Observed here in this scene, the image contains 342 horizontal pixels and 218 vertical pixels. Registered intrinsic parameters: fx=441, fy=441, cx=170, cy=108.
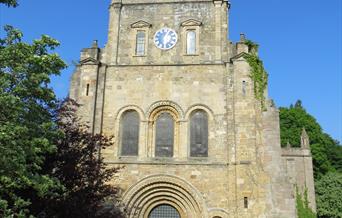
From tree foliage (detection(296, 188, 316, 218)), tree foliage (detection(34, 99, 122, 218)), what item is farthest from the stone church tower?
tree foliage (detection(296, 188, 316, 218))

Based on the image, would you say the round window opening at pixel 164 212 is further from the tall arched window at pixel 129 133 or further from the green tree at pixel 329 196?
the green tree at pixel 329 196

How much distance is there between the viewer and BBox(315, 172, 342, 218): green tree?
1540 inches

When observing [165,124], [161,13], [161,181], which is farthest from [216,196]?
[161,13]

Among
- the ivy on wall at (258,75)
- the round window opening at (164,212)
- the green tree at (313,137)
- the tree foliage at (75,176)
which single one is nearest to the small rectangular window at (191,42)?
the ivy on wall at (258,75)

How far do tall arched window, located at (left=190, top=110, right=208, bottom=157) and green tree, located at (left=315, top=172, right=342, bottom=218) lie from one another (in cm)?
2077

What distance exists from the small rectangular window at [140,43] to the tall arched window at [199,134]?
4.97m

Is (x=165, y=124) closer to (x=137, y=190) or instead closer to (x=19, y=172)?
(x=137, y=190)

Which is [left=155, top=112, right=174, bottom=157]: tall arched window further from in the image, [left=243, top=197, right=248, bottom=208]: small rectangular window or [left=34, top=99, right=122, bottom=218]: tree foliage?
[left=34, top=99, right=122, bottom=218]: tree foliage

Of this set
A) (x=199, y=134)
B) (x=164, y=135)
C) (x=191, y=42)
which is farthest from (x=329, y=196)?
(x=191, y=42)

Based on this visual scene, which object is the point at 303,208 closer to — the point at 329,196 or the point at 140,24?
the point at 329,196

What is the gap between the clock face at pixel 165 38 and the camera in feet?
84.0

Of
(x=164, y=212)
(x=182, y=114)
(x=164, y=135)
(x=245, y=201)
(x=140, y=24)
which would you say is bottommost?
(x=164, y=212)

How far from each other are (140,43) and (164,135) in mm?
5827

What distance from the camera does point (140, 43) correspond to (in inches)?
1024
